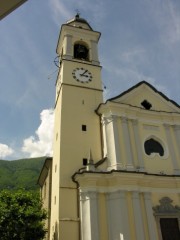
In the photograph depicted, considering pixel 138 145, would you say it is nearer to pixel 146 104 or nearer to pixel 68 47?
pixel 146 104

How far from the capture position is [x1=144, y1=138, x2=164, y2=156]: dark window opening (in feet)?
55.5

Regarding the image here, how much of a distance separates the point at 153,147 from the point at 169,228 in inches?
200

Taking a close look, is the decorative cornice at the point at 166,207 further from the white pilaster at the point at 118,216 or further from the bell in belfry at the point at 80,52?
the bell in belfry at the point at 80,52

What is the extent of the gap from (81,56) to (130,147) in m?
10.1

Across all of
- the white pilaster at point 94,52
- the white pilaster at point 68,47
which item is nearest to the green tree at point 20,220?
the white pilaster at point 68,47

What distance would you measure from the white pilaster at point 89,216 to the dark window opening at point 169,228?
3.78m

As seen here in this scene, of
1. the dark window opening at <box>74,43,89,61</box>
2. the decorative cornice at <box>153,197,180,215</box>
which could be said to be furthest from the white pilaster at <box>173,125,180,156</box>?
the dark window opening at <box>74,43,89,61</box>

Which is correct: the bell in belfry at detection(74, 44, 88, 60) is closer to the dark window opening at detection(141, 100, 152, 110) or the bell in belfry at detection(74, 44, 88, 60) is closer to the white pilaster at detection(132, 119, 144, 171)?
the dark window opening at detection(141, 100, 152, 110)

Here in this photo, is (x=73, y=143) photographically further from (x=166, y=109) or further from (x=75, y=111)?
(x=166, y=109)

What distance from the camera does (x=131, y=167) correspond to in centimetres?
1523

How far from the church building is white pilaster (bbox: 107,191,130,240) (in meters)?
0.05

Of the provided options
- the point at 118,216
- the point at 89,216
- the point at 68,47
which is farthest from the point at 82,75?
the point at 118,216

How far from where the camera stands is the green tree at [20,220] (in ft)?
45.1

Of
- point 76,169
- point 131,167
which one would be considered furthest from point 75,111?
point 131,167
